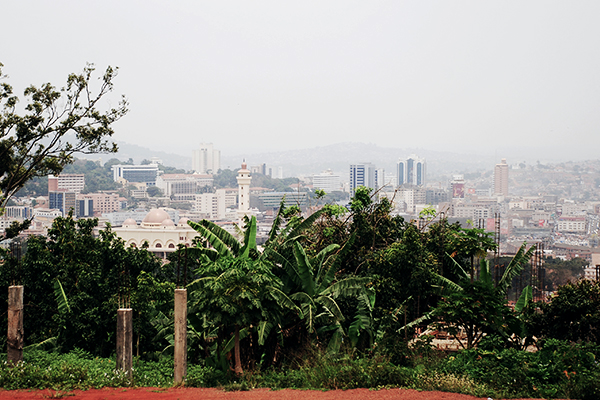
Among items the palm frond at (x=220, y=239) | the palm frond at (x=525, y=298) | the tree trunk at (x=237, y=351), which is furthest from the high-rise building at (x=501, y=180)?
the tree trunk at (x=237, y=351)

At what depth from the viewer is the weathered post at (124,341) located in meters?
4.56

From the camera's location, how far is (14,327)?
15.8ft

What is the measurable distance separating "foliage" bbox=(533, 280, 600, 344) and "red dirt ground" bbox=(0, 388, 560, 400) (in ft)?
5.18

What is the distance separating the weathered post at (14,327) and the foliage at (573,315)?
4.28 metres

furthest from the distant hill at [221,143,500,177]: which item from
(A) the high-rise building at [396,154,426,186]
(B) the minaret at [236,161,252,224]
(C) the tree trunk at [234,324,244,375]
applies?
(C) the tree trunk at [234,324,244,375]

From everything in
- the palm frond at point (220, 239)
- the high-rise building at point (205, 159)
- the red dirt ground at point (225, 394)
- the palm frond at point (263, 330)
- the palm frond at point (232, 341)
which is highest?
the high-rise building at point (205, 159)

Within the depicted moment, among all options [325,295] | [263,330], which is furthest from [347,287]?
[263,330]

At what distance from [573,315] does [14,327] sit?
4.56 m

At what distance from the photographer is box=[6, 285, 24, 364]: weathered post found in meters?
4.80

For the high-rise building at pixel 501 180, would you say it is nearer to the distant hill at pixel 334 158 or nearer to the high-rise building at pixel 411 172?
the high-rise building at pixel 411 172

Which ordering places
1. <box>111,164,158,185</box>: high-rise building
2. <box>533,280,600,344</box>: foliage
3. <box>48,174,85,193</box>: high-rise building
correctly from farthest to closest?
1. <box>111,164,158,185</box>: high-rise building
2. <box>48,174,85,193</box>: high-rise building
3. <box>533,280,600,344</box>: foliage

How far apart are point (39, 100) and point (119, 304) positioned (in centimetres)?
300

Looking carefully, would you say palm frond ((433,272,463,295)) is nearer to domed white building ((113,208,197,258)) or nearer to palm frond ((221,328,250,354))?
palm frond ((221,328,250,354))

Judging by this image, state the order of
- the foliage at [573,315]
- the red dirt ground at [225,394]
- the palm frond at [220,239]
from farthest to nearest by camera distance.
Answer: the palm frond at [220,239] < the foliage at [573,315] < the red dirt ground at [225,394]
